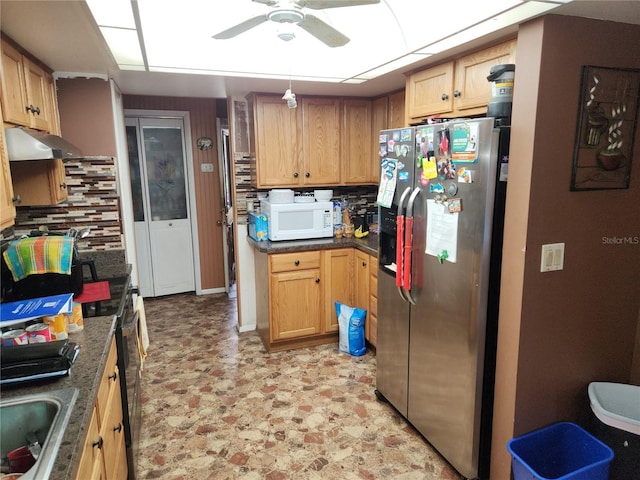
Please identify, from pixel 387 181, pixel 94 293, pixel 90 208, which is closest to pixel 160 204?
pixel 90 208

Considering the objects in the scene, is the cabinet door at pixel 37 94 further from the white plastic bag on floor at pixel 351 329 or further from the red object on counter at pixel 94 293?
the white plastic bag on floor at pixel 351 329

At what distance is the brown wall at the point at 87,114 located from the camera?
2.82 meters

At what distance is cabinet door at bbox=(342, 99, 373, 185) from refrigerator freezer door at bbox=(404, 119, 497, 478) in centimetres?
170

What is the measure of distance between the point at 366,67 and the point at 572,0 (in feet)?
4.21

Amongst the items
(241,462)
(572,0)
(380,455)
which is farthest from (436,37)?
(241,462)

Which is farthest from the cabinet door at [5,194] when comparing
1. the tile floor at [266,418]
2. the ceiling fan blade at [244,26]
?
the tile floor at [266,418]

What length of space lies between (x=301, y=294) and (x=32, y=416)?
2306 millimetres

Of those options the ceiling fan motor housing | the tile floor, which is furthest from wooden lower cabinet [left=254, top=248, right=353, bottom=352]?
the ceiling fan motor housing

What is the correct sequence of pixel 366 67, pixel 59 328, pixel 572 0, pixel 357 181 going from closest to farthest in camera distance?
pixel 572 0, pixel 59 328, pixel 366 67, pixel 357 181

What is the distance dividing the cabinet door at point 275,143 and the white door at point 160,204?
163 cm

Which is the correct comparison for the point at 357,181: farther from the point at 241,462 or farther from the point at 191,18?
the point at 241,462

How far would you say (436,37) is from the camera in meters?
1.97

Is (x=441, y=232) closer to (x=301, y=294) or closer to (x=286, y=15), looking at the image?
(x=286, y=15)

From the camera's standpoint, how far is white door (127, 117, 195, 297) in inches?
182
